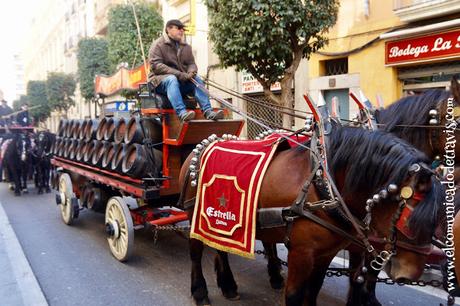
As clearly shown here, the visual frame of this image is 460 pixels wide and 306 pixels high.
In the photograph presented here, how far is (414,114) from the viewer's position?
316 centimetres

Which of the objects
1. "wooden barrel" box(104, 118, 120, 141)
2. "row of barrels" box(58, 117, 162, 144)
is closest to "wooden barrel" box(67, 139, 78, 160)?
"row of barrels" box(58, 117, 162, 144)

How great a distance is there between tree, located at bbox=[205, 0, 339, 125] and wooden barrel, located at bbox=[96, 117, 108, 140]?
281 cm

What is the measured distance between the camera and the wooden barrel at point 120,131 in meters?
5.62

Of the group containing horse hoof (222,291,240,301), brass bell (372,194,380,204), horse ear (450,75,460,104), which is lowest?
horse hoof (222,291,240,301)

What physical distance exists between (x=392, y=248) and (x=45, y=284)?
3.81 m

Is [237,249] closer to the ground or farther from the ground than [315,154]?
closer to the ground

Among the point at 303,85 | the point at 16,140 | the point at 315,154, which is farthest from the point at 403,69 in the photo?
the point at 16,140

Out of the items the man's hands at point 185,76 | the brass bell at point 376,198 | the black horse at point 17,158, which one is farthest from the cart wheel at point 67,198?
the brass bell at point 376,198

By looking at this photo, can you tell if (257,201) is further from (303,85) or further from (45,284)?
(303,85)

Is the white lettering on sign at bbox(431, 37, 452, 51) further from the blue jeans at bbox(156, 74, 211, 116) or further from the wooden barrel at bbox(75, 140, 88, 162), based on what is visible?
the wooden barrel at bbox(75, 140, 88, 162)

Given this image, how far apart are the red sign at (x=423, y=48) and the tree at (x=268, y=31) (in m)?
2.22

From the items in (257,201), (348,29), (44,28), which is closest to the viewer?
(257,201)

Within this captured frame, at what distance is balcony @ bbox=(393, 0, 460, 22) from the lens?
27.0 feet

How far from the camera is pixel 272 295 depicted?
4328 mm
